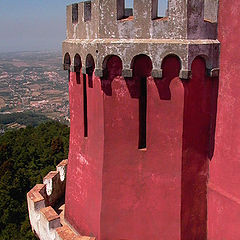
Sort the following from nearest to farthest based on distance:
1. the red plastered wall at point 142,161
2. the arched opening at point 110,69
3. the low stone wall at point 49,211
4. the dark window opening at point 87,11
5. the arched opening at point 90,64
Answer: the red plastered wall at point 142,161, the arched opening at point 110,69, the arched opening at point 90,64, the dark window opening at point 87,11, the low stone wall at point 49,211

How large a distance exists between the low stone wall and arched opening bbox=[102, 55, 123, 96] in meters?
3.81

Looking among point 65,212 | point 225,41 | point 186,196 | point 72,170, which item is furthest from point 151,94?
point 65,212

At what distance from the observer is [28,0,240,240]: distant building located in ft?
22.9

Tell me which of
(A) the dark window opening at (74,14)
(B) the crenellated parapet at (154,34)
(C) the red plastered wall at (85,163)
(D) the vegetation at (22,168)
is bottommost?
(D) the vegetation at (22,168)

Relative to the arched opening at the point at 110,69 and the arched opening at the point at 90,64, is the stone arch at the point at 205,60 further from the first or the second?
the arched opening at the point at 90,64

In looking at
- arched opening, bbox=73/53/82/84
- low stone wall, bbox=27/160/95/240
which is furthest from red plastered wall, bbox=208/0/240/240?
arched opening, bbox=73/53/82/84

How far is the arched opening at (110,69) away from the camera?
745cm

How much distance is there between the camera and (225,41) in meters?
7.09

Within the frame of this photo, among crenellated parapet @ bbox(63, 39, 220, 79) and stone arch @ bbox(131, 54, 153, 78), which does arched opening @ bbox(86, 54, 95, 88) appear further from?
stone arch @ bbox(131, 54, 153, 78)

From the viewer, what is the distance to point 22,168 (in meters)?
18.2

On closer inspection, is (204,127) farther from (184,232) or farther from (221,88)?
(184,232)

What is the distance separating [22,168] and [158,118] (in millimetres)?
12769

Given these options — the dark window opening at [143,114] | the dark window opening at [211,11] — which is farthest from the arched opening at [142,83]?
the dark window opening at [211,11]

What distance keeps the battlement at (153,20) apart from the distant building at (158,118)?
0.07 feet
